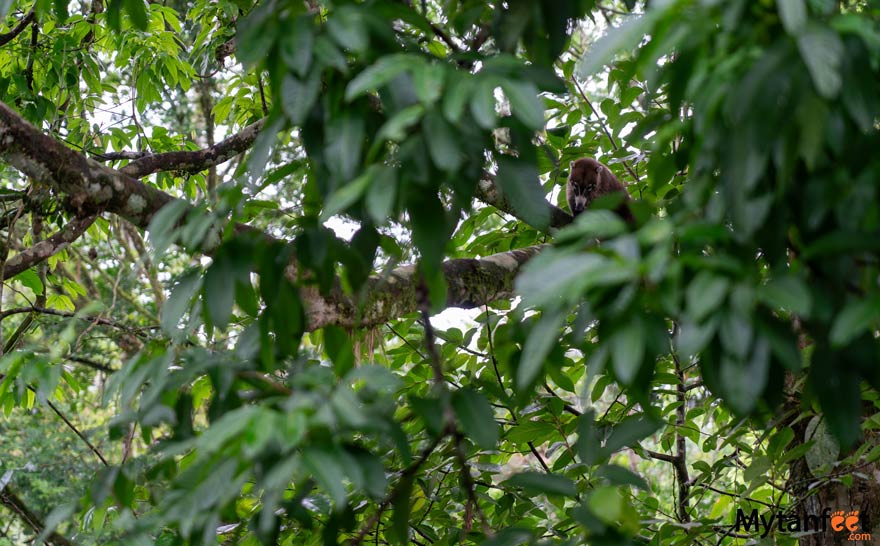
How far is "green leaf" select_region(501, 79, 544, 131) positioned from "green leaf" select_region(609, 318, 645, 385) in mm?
248

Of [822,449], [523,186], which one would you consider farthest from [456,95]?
[822,449]

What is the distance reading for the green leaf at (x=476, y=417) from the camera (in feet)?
3.64

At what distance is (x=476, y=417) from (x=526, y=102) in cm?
43

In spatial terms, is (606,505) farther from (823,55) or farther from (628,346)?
(823,55)

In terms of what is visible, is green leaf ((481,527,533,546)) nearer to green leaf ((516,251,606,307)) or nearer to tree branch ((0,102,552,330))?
green leaf ((516,251,606,307))

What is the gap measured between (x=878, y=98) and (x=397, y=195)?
541mm

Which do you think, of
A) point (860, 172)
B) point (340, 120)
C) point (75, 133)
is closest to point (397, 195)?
point (340, 120)

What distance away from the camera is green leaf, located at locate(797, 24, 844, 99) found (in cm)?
74

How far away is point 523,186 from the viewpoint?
115cm

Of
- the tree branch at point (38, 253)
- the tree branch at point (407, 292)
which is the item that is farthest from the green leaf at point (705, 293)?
the tree branch at point (38, 253)

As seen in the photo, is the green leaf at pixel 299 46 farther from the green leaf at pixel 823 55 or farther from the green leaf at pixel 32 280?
the green leaf at pixel 32 280

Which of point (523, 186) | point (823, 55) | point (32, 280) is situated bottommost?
point (823, 55)

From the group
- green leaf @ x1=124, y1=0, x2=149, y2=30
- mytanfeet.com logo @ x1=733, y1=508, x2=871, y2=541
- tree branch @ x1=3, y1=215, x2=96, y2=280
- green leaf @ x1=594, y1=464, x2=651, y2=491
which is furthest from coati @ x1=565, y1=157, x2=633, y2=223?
green leaf @ x1=594, y1=464, x2=651, y2=491

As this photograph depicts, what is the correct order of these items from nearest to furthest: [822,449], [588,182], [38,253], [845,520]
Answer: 1. [822,449]
2. [38,253]
3. [845,520]
4. [588,182]
